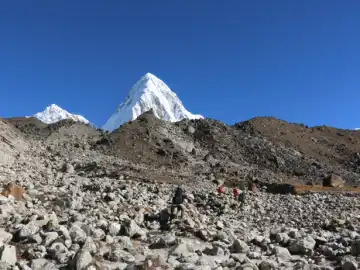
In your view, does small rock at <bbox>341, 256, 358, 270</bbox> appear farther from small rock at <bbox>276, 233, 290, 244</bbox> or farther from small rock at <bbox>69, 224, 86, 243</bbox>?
small rock at <bbox>69, 224, 86, 243</bbox>

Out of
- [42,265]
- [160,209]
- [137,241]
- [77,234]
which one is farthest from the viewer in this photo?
[160,209]

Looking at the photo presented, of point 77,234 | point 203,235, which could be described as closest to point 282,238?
point 203,235

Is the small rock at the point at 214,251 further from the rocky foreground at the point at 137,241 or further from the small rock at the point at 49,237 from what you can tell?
the small rock at the point at 49,237

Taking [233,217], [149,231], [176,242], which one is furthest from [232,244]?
[233,217]

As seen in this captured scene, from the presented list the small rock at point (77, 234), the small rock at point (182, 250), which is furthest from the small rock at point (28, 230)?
the small rock at point (182, 250)

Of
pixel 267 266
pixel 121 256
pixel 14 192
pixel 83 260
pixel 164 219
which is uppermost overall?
pixel 14 192

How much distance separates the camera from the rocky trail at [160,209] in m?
9.80

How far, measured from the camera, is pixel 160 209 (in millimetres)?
18281

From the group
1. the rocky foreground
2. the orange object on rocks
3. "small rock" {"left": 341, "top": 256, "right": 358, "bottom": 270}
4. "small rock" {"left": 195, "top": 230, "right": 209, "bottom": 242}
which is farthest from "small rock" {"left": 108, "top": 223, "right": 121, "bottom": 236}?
"small rock" {"left": 341, "top": 256, "right": 358, "bottom": 270}

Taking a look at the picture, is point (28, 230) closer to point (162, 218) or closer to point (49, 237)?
point (49, 237)

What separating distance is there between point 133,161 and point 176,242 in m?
34.7

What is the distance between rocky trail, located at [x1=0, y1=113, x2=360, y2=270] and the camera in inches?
386

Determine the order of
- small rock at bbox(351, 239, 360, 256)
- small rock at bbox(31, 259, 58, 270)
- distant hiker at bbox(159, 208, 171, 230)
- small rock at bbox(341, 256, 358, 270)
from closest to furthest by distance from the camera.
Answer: small rock at bbox(31, 259, 58, 270) → small rock at bbox(341, 256, 358, 270) → small rock at bbox(351, 239, 360, 256) → distant hiker at bbox(159, 208, 171, 230)

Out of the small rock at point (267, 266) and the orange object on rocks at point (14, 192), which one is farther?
the orange object on rocks at point (14, 192)
